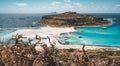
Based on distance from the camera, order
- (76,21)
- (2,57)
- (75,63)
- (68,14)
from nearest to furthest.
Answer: (75,63), (2,57), (76,21), (68,14)

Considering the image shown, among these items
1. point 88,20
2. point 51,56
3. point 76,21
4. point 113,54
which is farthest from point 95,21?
point 51,56

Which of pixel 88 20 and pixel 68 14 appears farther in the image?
pixel 68 14

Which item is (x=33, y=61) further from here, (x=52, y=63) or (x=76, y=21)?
(x=76, y=21)

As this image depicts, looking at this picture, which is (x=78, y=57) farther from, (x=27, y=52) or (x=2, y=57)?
(x=2, y=57)

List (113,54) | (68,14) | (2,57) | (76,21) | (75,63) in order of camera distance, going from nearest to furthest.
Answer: (75,63)
(2,57)
(113,54)
(76,21)
(68,14)

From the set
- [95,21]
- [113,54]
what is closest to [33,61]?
[113,54]

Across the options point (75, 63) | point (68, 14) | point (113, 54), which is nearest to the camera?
point (75, 63)

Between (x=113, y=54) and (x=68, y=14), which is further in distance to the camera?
(x=68, y=14)

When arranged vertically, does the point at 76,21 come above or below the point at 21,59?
below

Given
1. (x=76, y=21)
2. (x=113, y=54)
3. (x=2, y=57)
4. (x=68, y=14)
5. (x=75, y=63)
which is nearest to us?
(x=75, y=63)
